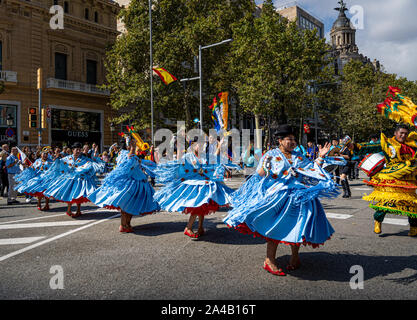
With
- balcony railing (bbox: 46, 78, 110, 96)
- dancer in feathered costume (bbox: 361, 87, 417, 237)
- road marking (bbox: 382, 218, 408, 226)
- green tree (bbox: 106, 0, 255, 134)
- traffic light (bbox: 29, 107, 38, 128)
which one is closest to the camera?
dancer in feathered costume (bbox: 361, 87, 417, 237)

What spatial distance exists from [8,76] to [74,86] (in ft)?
16.3

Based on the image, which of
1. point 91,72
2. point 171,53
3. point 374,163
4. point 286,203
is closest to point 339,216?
point 374,163

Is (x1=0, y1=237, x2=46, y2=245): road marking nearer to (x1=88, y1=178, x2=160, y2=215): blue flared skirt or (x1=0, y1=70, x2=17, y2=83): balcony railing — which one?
(x1=88, y1=178, x2=160, y2=215): blue flared skirt

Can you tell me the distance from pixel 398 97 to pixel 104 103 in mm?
28536

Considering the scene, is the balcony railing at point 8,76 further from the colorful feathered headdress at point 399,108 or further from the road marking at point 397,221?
the road marking at point 397,221

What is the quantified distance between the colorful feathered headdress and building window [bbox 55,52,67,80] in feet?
91.3

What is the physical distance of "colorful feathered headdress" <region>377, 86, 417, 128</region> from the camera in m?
6.23

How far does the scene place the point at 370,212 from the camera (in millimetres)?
8609

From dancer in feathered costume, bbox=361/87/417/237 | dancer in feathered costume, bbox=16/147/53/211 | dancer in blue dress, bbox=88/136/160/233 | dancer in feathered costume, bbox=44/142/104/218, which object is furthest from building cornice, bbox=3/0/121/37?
dancer in feathered costume, bbox=361/87/417/237

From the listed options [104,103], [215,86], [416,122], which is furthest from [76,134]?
[416,122]

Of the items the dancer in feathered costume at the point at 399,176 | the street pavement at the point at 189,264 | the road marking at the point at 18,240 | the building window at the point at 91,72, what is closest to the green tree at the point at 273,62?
the building window at the point at 91,72

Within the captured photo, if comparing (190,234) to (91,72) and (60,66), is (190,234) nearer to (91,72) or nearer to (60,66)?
(60,66)

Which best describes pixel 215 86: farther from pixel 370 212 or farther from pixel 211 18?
pixel 370 212

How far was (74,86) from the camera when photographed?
28.9 meters
